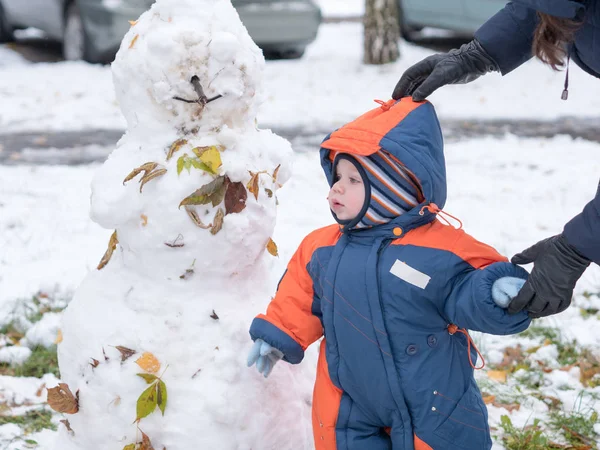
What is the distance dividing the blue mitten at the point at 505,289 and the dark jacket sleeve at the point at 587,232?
0.56 feet

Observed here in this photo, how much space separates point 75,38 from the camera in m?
9.76

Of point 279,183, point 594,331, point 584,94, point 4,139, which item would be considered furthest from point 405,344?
point 584,94

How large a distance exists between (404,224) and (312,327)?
42 centimetres

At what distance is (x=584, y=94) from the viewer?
30.0 feet

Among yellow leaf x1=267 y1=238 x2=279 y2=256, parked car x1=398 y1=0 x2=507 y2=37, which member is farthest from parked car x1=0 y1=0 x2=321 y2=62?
yellow leaf x1=267 y1=238 x2=279 y2=256

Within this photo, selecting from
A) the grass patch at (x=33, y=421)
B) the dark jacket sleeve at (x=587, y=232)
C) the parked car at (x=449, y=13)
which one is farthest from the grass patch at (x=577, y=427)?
the parked car at (x=449, y=13)

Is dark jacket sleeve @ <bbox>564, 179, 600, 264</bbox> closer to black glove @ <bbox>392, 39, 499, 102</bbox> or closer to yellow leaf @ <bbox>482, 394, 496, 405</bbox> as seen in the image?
black glove @ <bbox>392, 39, 499, 102</bbox>

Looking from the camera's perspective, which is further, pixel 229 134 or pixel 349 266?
pixel 229 134

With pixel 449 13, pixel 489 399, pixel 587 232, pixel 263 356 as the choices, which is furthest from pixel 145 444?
pixel 449 13

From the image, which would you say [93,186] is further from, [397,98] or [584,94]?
[584,94]

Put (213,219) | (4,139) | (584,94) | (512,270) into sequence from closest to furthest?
(512,270)
(213,219)
(4,139)
(584,94)

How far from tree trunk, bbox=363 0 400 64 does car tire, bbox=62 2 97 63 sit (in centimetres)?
346

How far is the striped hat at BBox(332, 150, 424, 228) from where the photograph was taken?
2.07m

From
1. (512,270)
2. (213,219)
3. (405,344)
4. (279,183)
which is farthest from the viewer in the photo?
(279,183)
